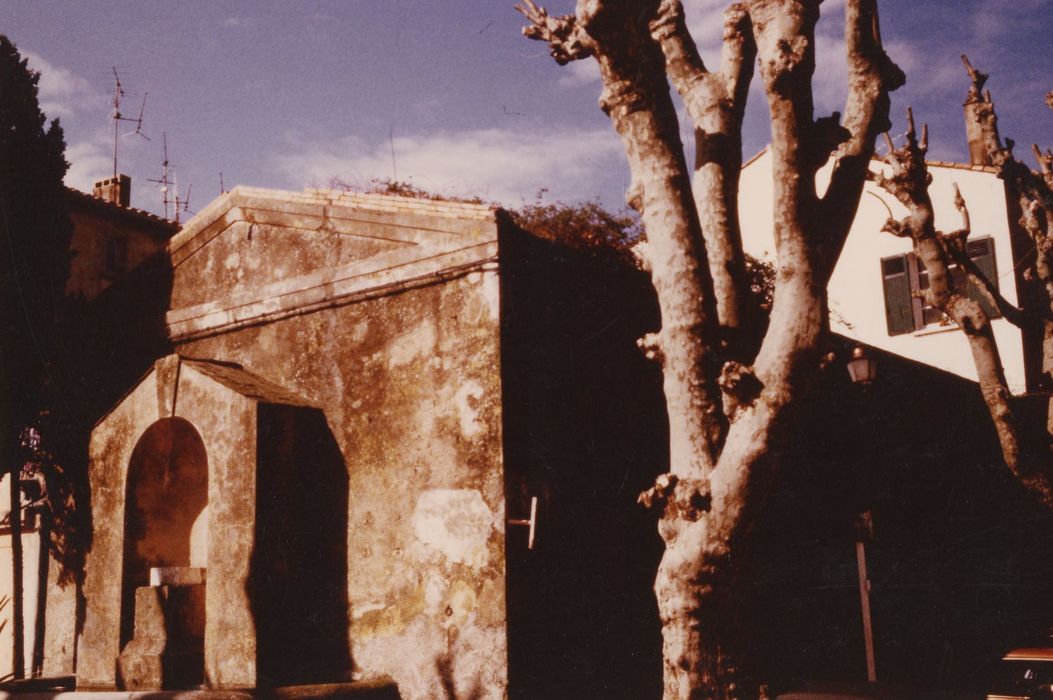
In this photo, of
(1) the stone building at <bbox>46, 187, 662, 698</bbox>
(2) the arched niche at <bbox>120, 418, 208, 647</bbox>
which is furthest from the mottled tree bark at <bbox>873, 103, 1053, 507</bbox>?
(2) the arched niche at <bbox>120, 418, 208, 647</bbox>

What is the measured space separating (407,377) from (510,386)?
103 cm

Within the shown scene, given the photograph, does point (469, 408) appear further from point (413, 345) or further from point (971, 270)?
point (971, 270)

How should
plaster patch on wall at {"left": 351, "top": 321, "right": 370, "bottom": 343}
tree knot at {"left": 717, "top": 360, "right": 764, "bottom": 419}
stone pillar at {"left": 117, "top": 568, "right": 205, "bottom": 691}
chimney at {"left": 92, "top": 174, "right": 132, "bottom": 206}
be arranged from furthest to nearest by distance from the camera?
chimney at {"left": 92, "top": 174, "right": 132, "bottom": 206} < plaster patch on wall at {"left": 351, "top": 321, "right": 370, "bottom": 343} < stone pillar at {"left": 117, "top": 568, "right": 205, "bottom": 691} < tree knot at {"left": 717, "top": 360, "right": 764, "bottom": 419}

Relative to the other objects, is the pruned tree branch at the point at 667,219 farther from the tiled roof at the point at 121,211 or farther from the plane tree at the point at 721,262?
the tiled roof at the point at 121,211

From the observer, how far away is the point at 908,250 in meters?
18.7

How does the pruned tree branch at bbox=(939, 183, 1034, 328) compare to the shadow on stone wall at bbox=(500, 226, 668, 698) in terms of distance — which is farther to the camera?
the pruned tree branch at bbox=(939, 183, 1034, 328)

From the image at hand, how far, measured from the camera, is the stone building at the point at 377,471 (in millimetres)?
7406

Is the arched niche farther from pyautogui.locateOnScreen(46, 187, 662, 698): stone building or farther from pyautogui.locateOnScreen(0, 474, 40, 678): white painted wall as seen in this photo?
pyautogui.locateOnScreen(0, 474, 40, 678): white painted wall

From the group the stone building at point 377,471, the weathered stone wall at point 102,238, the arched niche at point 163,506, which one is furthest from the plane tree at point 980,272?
the weathered stone wall at point 102,238

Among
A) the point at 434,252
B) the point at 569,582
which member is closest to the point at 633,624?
the point at 569,582

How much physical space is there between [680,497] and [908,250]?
16.0 metres

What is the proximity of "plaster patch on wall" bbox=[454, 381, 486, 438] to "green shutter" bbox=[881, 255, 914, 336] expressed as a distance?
542 inches

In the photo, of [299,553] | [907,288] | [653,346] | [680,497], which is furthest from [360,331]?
[907,288]

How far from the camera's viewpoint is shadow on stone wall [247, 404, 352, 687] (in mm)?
7629
